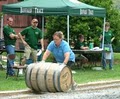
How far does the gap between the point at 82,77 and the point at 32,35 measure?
220 cm

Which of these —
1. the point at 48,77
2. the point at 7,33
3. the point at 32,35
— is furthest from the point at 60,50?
the point at 7,33

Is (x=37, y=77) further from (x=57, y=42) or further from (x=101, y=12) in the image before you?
(x=101, y=12)

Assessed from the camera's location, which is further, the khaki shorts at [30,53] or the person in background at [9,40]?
the khaki shorts at [30,53]

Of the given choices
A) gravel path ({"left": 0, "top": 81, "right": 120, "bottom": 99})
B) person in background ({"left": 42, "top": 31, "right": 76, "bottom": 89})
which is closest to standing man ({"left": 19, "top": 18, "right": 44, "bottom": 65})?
gravel path ({"left": 0, "top": 81, "right": 120, "bottom": 99})

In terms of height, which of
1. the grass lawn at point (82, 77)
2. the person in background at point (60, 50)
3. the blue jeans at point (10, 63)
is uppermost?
the person in background at point (60, 50)

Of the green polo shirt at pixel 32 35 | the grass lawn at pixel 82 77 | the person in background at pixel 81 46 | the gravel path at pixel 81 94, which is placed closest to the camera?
the gravel path at pixel 81 94

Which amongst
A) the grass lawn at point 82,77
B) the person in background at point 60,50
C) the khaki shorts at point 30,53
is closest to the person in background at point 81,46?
the grass lawn at point 82,77

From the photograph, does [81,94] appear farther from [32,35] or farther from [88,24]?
[88,24]

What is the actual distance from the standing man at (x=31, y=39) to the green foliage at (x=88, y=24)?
621 centimetres

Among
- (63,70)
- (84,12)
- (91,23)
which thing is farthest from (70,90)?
(91,23)

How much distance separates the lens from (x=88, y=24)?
941 inches

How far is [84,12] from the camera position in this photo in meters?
19.9

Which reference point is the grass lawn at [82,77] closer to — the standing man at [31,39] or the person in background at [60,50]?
the standing man at [31,39]

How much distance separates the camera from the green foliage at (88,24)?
23.5m
